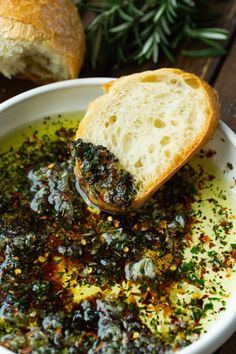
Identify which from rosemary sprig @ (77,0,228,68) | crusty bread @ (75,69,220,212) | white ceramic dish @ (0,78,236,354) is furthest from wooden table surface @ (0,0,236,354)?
crusty bread @ (75,69,220,212)

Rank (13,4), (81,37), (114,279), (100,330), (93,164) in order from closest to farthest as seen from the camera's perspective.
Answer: (100,330) → (114,279) → (93,164) → (13,4) → (81,37)

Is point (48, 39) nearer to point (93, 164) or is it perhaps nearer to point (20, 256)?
point (93, 164)

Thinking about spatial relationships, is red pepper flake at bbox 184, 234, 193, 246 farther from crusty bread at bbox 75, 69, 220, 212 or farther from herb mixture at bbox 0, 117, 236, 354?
crusty bread at bbox 75, 69, 220, 212

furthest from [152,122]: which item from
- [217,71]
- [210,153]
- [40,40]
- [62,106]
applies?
[217,71]

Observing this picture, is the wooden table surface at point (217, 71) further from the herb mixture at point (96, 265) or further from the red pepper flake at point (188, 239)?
the red pepper flake at point (188, 239)

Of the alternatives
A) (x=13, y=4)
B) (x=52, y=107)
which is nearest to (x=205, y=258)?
(x=52, y=107)

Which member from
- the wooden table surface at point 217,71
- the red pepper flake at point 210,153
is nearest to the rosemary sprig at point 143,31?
the wooden table surface at point 217,71
